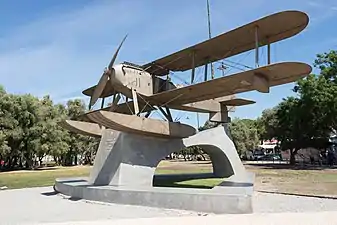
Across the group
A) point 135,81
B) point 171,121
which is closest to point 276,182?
point 171,121

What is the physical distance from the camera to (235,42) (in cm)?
1538

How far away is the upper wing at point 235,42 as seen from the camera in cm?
1305

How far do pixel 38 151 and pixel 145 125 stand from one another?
111 feet

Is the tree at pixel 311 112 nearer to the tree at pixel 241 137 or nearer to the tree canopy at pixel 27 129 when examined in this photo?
the tree at pixel 241 137

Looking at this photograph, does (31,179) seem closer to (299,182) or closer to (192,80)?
(192,80)

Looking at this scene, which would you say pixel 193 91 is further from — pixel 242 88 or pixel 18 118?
pixel 18 118

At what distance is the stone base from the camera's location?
11.2 m

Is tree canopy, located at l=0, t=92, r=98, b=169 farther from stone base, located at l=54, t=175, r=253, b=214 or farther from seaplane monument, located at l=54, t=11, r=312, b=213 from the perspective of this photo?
stone base, located at l=54, t=175, r=253, b=214

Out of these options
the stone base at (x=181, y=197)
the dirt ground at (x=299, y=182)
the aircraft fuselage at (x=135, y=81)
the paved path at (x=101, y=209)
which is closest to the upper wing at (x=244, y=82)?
the aircraft fuselage at (x=135, y=81)

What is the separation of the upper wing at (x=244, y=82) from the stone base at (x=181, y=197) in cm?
390

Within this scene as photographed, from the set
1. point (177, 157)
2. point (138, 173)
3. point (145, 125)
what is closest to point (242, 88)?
point (145, 125)

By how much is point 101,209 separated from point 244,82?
6.71 m

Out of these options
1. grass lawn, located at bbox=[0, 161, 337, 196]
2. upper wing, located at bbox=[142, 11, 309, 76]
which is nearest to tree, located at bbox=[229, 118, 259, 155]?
grass lawn, located at bbox=[0, 161, 337, 196]

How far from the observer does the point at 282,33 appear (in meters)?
14.0
